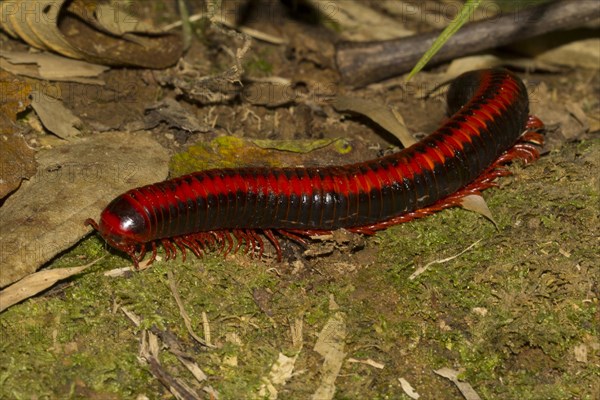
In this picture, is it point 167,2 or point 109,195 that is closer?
point 109,195

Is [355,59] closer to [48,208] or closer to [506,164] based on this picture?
[506,164]

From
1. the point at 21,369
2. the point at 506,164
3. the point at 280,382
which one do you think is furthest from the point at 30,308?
the point at 506,164

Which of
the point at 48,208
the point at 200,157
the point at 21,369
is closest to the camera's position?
the point at 21,369

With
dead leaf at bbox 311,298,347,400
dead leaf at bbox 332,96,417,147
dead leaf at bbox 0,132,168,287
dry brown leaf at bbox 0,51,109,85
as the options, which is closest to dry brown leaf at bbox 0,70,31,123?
dry brown leaf at bbox 0,51,109,85

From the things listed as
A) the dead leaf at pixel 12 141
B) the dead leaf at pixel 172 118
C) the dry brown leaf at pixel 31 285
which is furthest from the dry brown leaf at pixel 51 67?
the dry brown leaf at pixel 31 285

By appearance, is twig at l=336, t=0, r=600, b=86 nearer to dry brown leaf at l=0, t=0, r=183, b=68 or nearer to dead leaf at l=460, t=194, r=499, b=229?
dry brown leaf at l=0, t=0, r=183, b=68

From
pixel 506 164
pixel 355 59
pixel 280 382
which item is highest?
pixel 355 59
